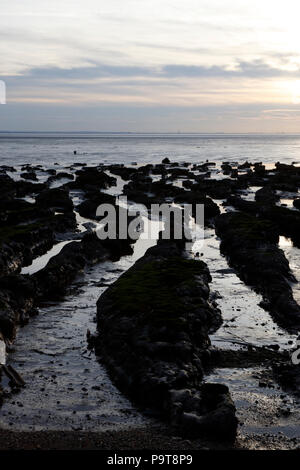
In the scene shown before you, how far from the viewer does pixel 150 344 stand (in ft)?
61.6

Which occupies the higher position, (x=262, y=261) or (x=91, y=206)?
(x=91, y=206)

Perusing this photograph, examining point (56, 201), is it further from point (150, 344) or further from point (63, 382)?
point (63, 382)

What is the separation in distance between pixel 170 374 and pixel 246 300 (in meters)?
11.4

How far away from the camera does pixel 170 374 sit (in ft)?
56.3

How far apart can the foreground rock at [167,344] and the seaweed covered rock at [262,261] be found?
141 inches

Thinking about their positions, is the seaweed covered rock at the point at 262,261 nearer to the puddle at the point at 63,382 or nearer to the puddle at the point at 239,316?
the puddle at the point at 239,316

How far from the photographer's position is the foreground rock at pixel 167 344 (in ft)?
50.5

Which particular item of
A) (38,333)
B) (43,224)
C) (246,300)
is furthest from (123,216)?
(38,333)

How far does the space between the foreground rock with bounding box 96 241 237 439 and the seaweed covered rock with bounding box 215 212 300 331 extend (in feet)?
11.8

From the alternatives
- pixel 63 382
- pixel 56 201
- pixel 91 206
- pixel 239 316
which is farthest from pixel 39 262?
pixel 56 201

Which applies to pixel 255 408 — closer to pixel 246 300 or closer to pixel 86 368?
pixel 86 368

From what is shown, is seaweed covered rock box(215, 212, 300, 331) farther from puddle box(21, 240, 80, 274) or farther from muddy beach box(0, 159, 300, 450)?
puddle box(21, 240, 80, 274)

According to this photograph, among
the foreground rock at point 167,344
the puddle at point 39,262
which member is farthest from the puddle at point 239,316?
the puddle at point 39,262

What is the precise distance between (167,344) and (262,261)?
48.9ft
